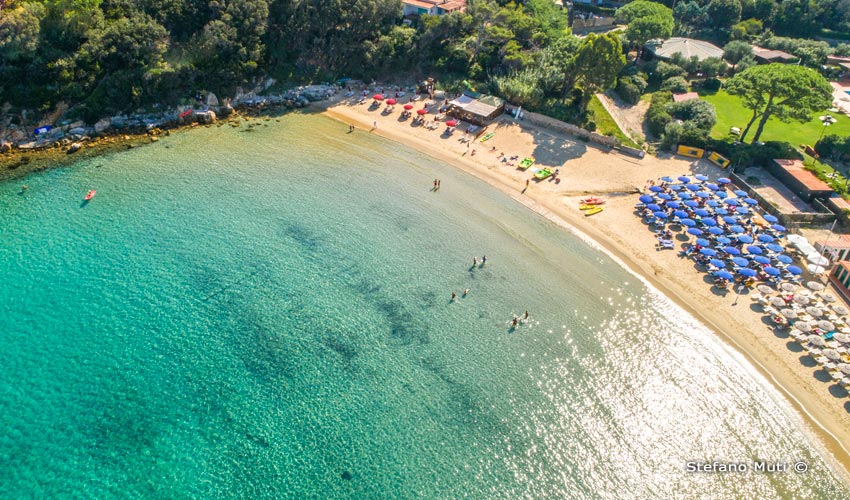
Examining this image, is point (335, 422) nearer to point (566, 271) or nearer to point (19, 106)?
point (566, 271)

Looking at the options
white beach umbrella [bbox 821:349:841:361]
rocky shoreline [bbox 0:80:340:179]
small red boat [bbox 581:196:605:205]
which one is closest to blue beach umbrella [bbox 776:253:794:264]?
white beach umbrella [bbox 821:349:841:361]

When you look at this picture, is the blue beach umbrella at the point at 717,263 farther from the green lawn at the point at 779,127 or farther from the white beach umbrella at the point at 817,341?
the green lawn at the point at 779,127

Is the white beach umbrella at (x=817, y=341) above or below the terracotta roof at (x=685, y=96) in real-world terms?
below

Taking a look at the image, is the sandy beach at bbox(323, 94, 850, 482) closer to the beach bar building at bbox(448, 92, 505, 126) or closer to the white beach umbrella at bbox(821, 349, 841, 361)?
the white beach umbrella at bbox(821, 349, 841, 361)

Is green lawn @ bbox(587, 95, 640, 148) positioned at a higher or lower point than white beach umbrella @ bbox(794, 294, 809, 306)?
higher

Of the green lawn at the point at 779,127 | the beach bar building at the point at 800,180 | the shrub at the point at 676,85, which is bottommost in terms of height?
the beach bar building at the point at 800,180

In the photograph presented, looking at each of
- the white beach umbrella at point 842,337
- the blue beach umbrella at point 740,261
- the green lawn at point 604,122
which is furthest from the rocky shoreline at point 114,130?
the white beach umbrella at point 842,337

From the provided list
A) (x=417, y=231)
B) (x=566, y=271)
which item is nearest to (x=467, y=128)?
(x=417, y=231)

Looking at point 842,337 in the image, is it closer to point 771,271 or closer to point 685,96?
point 771,271
